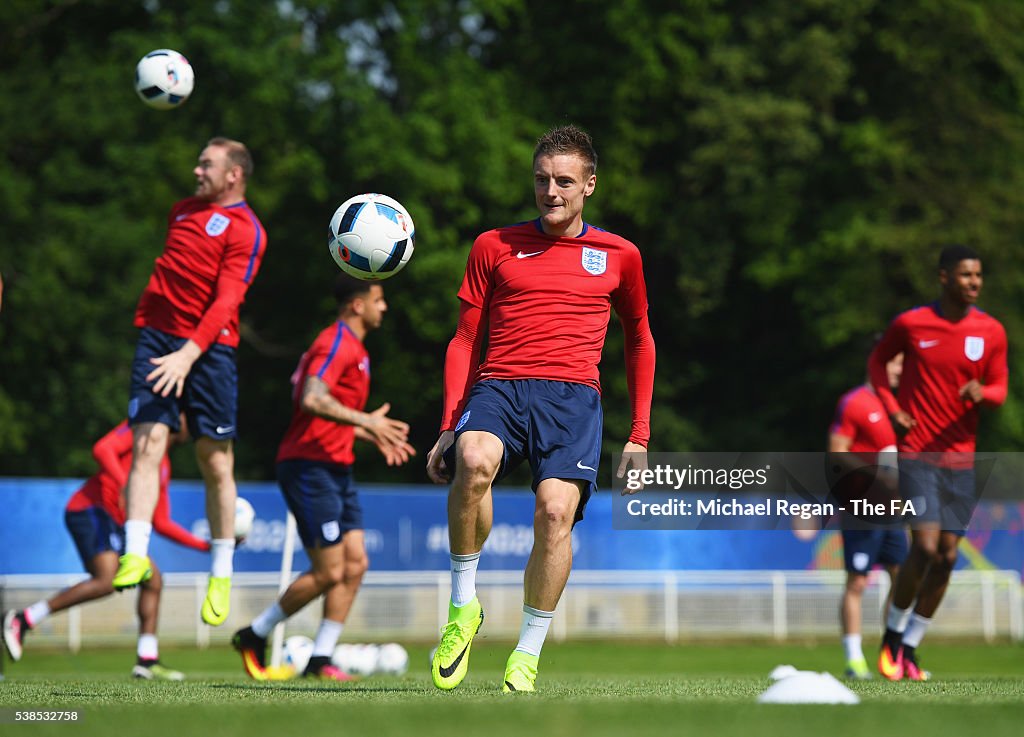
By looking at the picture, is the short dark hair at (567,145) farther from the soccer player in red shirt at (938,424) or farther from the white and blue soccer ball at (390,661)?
the white and blue soccer ball at (390,661)

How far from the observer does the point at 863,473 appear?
1274 centimetres

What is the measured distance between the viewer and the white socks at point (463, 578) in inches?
264

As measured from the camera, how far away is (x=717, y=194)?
1261 inches

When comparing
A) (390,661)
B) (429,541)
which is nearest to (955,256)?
(390,661)

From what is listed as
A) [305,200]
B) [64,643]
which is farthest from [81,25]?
[64,643]

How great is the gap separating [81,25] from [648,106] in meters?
13.3

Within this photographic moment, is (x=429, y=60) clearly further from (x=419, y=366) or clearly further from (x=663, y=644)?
(x=663, y=644)

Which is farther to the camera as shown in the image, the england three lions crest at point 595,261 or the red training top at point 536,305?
the england three lions crest at point 595,261

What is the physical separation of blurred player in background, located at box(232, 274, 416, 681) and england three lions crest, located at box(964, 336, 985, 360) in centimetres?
398

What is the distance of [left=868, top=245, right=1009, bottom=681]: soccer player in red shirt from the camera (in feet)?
32.5

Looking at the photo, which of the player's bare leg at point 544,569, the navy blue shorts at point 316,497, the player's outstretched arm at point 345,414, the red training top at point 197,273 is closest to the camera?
the player's bare leg at point 544,569

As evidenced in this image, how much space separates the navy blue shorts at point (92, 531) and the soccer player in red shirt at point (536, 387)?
5.69 m

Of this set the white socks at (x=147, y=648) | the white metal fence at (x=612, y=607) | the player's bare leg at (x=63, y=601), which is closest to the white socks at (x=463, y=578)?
the player's bare leg at (x=63, y=601)

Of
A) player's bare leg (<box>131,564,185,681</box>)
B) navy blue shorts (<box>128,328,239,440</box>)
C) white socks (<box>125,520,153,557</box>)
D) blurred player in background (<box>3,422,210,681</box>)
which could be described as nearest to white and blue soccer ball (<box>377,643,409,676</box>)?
player's bare leg (<box>131,564,185,681</box>)
